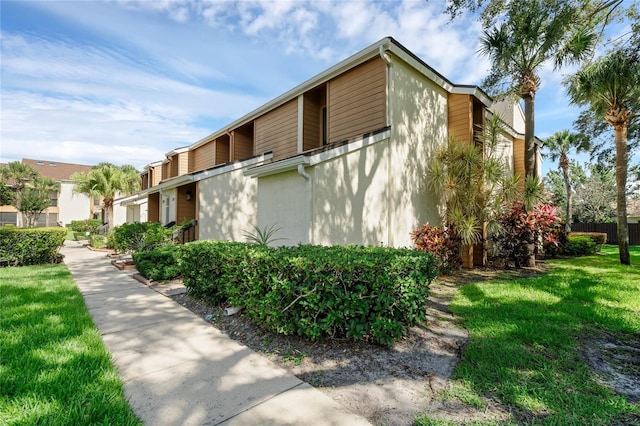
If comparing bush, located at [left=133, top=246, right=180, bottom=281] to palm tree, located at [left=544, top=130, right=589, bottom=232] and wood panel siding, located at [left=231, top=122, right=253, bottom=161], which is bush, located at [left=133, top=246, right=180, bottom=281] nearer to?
wood panel siding, located at [left=231, top=122, right=253, bottom=161]

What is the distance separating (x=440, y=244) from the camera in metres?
8.09

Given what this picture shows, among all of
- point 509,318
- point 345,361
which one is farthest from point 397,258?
point 509,318

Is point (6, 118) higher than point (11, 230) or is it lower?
higher

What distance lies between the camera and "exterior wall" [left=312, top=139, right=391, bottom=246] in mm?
6867

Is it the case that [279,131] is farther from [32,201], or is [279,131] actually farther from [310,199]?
[32,201]

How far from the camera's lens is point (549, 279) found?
710 centimetres

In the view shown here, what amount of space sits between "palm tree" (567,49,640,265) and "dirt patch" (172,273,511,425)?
31.6 ft

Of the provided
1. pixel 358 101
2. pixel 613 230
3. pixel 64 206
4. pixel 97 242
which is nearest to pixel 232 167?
pixel 358 101

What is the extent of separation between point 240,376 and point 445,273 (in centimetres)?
709

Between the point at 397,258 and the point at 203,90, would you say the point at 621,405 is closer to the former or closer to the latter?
the point at 397,258

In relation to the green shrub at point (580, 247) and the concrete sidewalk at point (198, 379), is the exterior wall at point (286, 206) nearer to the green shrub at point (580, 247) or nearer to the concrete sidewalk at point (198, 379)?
the concrete sidewalk at point (198, 379)

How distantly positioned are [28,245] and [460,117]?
49.2 ft

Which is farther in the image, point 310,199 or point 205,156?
point 205,156

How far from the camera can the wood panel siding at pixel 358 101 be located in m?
8.05
